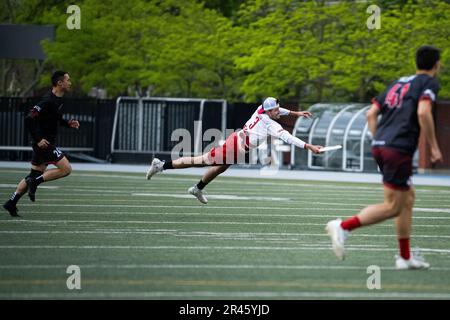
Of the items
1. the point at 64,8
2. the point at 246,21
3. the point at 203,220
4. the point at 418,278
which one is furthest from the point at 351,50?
the point at 418,278

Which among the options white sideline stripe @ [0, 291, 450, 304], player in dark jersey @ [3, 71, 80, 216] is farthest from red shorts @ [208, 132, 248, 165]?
white sideline stripe @ [0, 291, 450, 304]

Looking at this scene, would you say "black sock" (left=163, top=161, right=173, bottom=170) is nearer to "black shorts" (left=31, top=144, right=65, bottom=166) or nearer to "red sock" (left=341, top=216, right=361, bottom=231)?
"black shorts" (left=31, top=144, right=65, bottom=166)

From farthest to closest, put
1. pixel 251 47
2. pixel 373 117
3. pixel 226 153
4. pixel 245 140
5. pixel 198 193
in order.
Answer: pixel 251 47
pixel 198 193
pixel 245 140
pixel 226 153
pixel 373 117

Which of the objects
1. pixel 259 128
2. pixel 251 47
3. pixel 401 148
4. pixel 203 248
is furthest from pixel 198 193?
pixel 251 47

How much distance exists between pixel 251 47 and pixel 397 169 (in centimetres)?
2898

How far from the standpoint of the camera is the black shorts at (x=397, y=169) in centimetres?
1016

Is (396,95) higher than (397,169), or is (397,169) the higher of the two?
(396,95)

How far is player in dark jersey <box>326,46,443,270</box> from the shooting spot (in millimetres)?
10172

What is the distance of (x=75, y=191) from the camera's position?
67.8ft

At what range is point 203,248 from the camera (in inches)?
459

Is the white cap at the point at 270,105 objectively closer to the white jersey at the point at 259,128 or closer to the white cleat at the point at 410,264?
the white jersey at the point at 259,128

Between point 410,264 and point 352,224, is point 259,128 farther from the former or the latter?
point 410,264

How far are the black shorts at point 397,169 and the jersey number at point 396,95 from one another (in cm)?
43

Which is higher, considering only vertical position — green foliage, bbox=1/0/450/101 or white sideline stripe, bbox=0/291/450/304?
green foliage, bbox=1/0/450/101
